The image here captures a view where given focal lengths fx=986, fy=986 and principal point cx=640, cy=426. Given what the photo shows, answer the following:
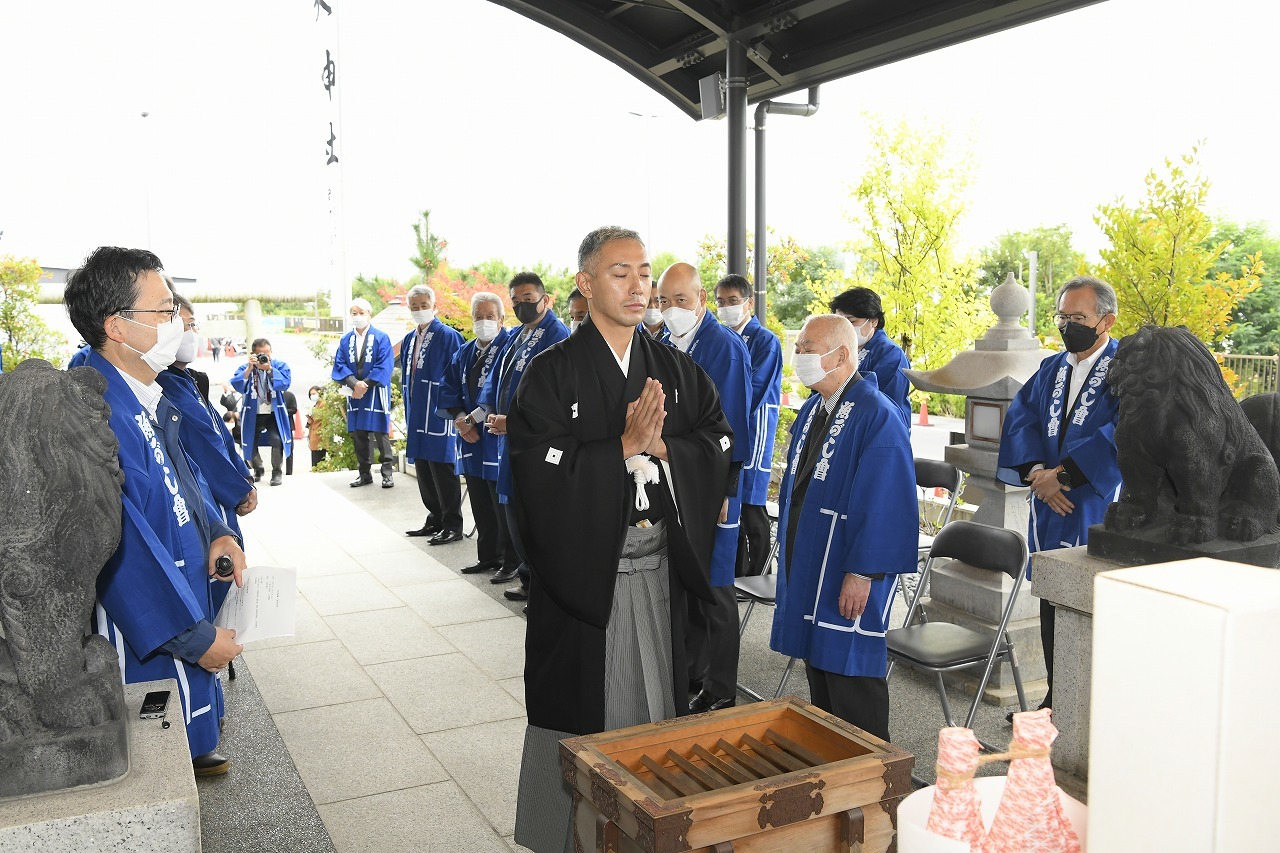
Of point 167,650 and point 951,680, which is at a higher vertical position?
point 167,650

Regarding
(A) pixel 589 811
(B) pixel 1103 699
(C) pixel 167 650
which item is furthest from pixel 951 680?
(B) pixel 1103 699

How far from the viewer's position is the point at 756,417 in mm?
5477

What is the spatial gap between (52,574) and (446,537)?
260 inches

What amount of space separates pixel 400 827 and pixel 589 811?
6.14ft

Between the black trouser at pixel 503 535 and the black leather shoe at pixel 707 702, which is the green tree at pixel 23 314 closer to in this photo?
the black trouser at pixel 503 535

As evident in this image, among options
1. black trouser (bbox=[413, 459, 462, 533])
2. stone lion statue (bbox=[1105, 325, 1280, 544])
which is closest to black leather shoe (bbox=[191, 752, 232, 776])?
stone lion statue (bbox=[1105, 325, 1280, 544])

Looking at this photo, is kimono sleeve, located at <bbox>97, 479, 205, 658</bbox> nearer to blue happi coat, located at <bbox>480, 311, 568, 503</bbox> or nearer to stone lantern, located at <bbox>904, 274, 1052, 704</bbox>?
stone lantern, located at <bbox>904, 274, 1052, 704</bbox>

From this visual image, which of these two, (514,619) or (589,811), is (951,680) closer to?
(514,619)

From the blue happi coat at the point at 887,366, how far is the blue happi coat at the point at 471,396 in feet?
8.80

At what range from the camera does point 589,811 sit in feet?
5.96

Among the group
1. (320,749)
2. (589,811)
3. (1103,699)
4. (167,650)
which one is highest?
(1103,699)

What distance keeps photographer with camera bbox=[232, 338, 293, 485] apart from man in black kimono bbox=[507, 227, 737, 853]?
8349 millimetres

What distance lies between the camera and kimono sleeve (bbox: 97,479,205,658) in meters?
2.18

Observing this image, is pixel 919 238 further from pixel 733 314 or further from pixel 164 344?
pixel 164 344
